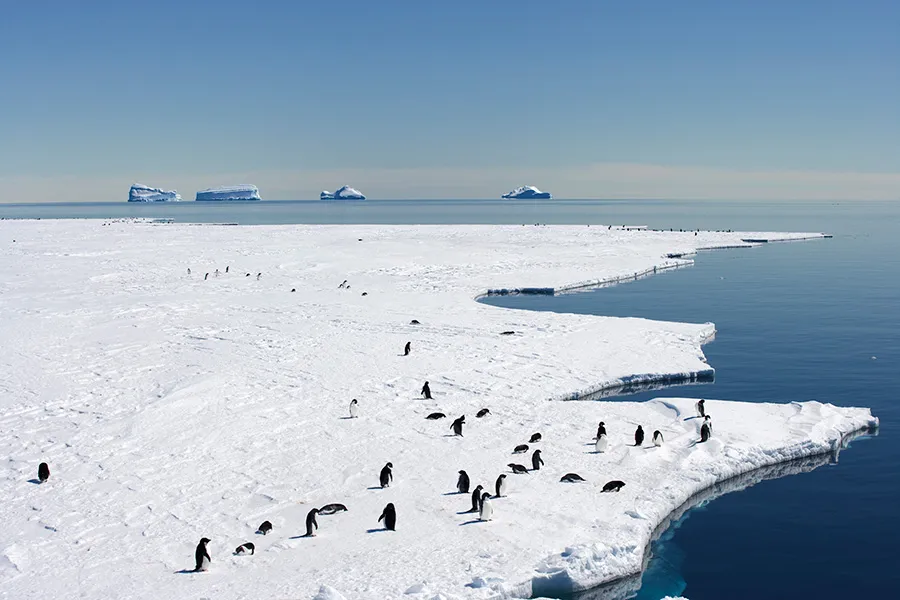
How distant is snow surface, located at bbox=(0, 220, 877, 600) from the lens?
10.7 meters

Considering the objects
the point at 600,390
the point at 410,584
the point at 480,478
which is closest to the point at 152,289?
the point at 600,390

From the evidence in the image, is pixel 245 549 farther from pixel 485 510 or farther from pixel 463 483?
pixel 463 483

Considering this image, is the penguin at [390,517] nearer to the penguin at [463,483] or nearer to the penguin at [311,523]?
the penguin at [311,523]

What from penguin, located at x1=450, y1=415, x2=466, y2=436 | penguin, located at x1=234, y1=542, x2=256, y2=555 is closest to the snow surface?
penguin, located at x1=234, y1=542, x2=256, y2=555

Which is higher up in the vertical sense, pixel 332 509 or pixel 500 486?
pixel 500 486

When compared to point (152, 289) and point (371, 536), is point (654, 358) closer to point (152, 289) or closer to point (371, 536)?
point (371, 536)

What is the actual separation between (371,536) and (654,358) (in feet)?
44.0

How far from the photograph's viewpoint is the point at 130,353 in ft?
74.8

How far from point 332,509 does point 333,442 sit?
3.24 metres

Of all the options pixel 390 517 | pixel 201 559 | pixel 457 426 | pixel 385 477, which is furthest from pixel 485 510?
pixel 201 559

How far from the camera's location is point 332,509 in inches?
479

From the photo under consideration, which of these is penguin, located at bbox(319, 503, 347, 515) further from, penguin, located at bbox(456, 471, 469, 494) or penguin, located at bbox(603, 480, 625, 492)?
penguin, located at bbox(603, 480, 625, 492)

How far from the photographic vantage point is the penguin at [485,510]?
38.8ft

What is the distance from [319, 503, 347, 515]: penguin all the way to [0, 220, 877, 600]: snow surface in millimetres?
143
